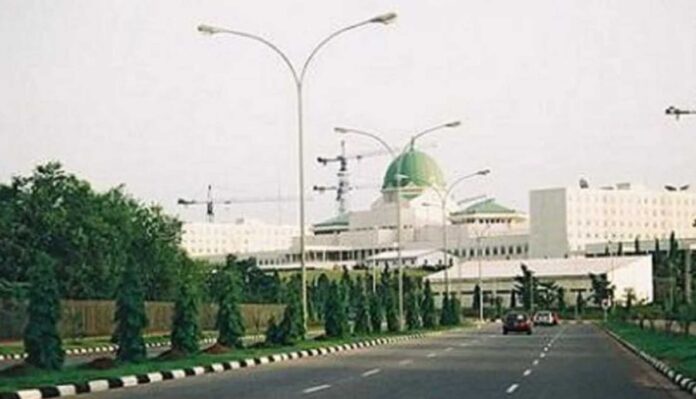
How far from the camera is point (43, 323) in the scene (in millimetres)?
27469

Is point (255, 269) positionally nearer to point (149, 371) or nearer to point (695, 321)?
point (695, 321)

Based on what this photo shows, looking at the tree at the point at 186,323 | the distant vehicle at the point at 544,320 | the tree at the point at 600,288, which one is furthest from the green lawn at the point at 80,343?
the tree at the point at 600,288

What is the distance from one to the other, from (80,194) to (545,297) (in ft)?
216

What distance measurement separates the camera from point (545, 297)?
127 meters

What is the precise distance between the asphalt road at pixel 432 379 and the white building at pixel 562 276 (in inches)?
3470

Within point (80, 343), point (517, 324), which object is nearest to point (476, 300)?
point (517, 324)

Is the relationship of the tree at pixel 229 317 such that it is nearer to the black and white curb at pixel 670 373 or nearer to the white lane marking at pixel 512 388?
the black and white curb at pixel 670 373

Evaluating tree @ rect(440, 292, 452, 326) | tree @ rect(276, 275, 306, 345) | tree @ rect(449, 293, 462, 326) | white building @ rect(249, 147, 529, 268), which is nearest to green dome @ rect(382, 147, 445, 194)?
white building @ rect(249, 147, 529, 268)

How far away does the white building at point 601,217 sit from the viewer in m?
162

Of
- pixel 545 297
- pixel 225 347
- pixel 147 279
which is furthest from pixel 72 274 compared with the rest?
pixel 545 297

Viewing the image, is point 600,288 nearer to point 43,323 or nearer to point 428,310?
point 428,310

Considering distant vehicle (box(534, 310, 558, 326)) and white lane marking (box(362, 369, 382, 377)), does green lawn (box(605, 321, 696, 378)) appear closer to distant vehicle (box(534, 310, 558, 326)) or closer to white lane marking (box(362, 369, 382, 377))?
white lane marking (box(362, 369, 382, 377))

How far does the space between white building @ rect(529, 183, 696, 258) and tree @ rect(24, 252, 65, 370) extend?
13531 centimetres

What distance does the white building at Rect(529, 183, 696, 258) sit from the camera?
162 metres
